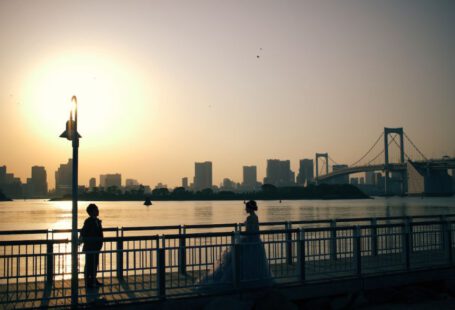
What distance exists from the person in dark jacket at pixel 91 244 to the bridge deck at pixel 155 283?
25 cm

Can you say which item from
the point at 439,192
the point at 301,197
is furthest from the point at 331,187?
the point at 439,192

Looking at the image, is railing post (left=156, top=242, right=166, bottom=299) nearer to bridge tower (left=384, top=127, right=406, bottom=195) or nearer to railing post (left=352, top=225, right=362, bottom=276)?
railing post (left=352, top=225, right=362, bottom=276)

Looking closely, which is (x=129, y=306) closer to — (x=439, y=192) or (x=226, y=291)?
(x=226, y=291)

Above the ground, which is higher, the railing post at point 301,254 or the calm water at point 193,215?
the railing post at point 301,254

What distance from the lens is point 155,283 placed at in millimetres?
11227

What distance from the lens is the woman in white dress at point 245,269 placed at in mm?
10570

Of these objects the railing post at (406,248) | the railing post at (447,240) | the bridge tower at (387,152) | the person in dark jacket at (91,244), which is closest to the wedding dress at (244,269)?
the person in dark jacket at (91,244)

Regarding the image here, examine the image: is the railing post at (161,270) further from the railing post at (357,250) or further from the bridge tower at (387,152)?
the bridge tower at (387,152)

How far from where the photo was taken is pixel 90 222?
38.9 ft

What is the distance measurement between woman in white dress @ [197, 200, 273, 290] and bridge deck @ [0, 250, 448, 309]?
1.09 feet

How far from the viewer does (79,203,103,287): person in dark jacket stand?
10133 mm

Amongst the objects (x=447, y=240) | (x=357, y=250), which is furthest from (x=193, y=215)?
(x=357, y=250)

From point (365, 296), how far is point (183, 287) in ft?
13.6

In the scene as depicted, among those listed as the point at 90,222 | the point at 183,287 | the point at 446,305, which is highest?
the point at 90,222
